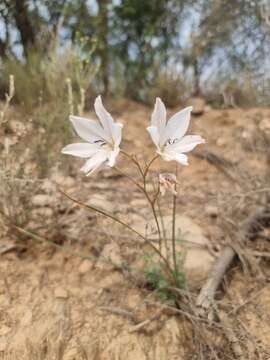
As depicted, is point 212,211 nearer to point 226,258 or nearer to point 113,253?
point 226,258

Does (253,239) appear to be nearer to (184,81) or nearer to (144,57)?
(184,81)

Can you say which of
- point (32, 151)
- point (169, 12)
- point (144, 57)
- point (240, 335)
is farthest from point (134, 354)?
point (169, 12)

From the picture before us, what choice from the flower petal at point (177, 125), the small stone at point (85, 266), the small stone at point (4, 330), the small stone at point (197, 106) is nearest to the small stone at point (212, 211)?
the small stone at point (85, 266)

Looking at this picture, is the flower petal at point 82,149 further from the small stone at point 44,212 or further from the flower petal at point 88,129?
the small stone at point 44,212

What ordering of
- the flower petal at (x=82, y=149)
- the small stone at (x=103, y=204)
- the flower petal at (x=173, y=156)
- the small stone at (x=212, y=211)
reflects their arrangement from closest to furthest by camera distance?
1. the flower petal at (x=173, y=156)
2. the flower petal at (x=82, y=149)
3. the small stone at (x=103, y=204)
4. the small stone at (x=212, y=211)

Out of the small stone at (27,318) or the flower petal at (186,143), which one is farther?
the small stone at (27,318)
